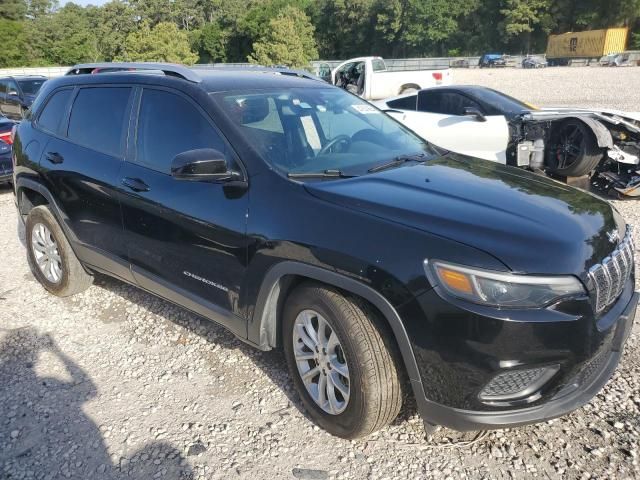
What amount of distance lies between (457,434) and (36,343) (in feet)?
9.86

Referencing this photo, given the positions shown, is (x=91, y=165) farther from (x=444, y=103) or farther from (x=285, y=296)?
(x=444, y=103)

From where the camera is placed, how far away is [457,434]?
2.87 meters

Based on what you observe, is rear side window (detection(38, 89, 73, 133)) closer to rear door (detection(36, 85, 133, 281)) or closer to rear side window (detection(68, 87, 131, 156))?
rear door (detection(36, 85, 133, 281))

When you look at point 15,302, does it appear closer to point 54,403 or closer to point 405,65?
point 54,403

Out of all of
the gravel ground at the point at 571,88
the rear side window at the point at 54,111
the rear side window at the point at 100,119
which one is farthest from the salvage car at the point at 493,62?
the rear side window at the point at 100,119

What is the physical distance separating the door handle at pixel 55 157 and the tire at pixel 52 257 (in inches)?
17.2

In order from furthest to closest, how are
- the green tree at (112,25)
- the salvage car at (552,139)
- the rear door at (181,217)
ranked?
1. the green tree at (112,25)
2. the salvage car at (552,139)
3. the rear door at (181,217)

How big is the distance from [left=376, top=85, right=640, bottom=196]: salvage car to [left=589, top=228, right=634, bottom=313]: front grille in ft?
14.9

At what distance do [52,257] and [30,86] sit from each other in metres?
13.2

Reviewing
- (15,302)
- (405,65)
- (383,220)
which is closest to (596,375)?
(383,220)

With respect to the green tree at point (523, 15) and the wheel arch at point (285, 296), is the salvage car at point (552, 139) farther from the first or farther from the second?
the green tree at point (523, 15)

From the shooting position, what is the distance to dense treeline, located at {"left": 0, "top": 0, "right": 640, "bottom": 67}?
62094mm

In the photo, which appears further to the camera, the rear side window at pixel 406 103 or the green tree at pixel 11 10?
the green tree at pixel 11 10

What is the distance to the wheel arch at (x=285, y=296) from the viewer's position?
2396 millimetres
